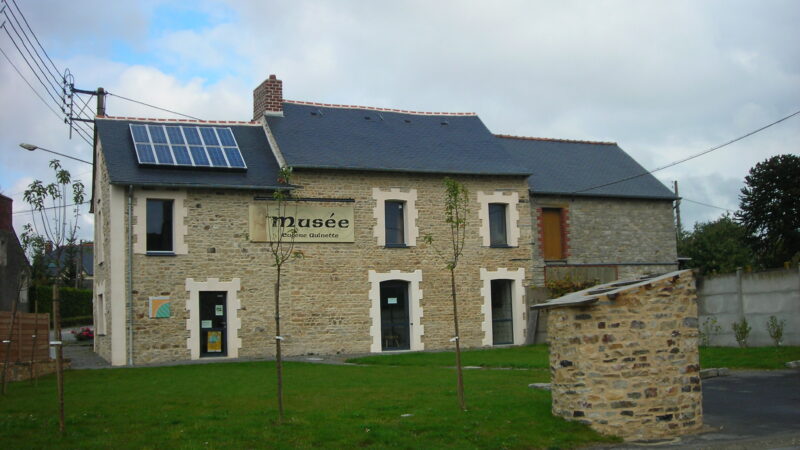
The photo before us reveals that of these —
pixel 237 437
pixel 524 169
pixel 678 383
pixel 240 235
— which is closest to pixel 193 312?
pixel 240 235

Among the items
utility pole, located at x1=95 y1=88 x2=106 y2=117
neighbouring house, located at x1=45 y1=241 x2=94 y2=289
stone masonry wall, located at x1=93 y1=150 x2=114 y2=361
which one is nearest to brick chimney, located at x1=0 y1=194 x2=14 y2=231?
neighbouring house, located at x1=45 y1=241 x2=94 y2=289

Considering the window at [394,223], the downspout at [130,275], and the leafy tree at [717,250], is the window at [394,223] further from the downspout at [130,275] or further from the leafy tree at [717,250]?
the leafy tree at [717,250]

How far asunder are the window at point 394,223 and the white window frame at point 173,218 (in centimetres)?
614

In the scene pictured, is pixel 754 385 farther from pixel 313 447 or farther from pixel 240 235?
pixel 240 235

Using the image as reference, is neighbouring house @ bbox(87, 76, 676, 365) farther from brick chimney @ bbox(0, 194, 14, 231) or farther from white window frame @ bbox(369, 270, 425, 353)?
brick chimney @ bbox(0, 194, 14, 231)

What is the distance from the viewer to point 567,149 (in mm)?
30234

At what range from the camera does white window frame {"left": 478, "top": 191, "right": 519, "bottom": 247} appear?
25156 mm

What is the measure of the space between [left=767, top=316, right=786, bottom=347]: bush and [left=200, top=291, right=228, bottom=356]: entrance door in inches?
556

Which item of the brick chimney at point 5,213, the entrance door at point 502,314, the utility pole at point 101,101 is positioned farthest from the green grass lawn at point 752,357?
the brick chimney at point 5,213

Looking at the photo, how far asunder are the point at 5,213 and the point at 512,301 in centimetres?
2808

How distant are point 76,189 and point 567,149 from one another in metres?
17.5

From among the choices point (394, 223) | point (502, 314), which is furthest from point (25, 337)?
point (502, 314)

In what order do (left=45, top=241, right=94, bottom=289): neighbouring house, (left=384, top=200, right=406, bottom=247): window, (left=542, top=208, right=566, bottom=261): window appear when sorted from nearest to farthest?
(left=384, top=200, right=406, bottom=247): window
(left=542, top=208, right=566, bottom=261): window
(left=45, top=241, right=94, bottom=289): neighbouring house

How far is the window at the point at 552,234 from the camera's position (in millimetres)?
26578
